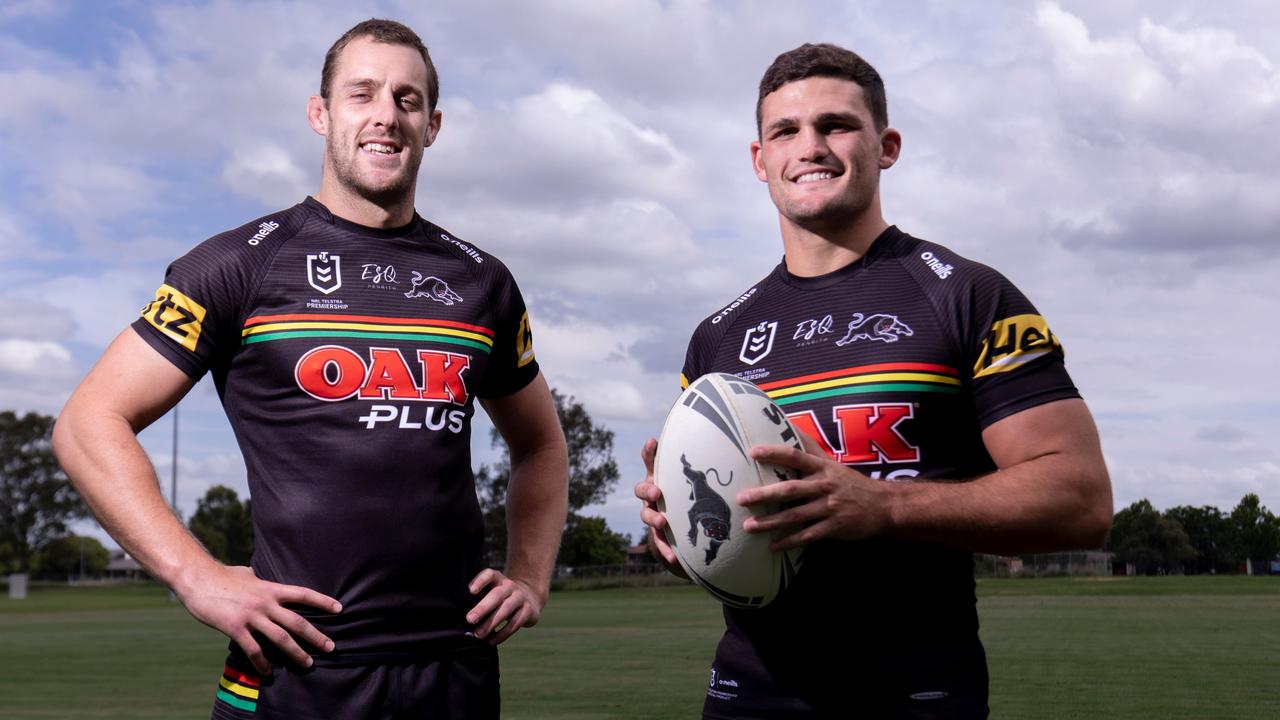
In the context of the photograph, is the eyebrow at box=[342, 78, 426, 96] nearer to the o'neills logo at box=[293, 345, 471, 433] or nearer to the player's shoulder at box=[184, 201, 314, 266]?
the player's shoulder at box=[184, 201, 314, 266]

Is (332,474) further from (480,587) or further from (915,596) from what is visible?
(915,596)

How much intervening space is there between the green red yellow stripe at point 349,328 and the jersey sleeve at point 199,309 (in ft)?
0.26

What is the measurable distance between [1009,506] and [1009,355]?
1.51 feet

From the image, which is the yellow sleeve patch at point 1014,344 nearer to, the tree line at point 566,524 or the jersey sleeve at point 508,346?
the jersey sleeve at point 508,346

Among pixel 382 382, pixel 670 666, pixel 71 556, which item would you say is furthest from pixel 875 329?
pixel 71 556

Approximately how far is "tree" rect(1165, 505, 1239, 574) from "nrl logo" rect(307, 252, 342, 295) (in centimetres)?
6907

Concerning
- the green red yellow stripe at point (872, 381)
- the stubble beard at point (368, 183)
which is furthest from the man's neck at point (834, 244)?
the stubble beard at point (368, 183)

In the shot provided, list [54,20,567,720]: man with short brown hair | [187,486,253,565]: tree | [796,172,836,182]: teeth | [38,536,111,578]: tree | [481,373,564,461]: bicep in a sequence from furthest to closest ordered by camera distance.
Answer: [38,536,111,578]: tree
[187,486,253,565]: tree
[481,373,564,461]: bicep
[796,172,836,182]: teeth
[54,20,567,720]: man with short brown hair

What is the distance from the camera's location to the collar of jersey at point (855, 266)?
397cm

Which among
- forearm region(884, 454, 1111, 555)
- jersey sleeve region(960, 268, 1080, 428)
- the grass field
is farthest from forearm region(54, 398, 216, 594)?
the grass field

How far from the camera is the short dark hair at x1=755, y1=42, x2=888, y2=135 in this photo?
13.0 ft

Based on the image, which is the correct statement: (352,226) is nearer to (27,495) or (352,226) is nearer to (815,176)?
(815,176)

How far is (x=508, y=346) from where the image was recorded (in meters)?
4.32

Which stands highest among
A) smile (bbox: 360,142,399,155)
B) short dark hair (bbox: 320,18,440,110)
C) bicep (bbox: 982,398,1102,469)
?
short dark hair (bbox: 320,18,440,110)
